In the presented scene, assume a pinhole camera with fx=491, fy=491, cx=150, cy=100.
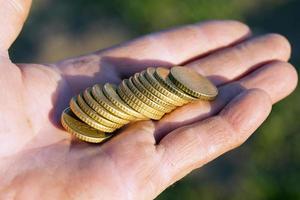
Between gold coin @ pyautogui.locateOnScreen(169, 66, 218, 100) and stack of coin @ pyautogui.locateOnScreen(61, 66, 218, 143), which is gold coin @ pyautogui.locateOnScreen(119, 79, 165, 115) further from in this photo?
gold coin @ pyautogui.locateOnScreen(169, 66, 218, 100)

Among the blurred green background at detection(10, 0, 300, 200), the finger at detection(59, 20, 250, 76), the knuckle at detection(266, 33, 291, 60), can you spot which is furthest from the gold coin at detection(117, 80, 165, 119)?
the blurred green background at detection(10, 0, 300, 200)

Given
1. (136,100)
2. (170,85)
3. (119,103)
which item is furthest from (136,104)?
(170,85)

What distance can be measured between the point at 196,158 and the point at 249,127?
615 mm

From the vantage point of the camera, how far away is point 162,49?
598 cm

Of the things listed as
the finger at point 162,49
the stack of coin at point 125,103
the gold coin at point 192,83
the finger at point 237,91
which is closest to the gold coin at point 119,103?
the stack of coin at point 125,103

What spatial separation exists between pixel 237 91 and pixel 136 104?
121 cm

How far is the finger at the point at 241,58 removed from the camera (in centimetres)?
576

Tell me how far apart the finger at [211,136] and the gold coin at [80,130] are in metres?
0.60

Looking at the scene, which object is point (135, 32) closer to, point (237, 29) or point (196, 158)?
point (237, 29)

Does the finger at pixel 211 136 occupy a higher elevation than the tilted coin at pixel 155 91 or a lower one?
lower

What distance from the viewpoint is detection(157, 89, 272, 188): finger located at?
4.41 metres

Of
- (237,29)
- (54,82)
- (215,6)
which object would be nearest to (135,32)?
(215,6)

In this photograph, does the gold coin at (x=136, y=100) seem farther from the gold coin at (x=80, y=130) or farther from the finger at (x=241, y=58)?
the finger at (x=241, y=58)

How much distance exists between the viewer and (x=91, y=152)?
4426 mm
